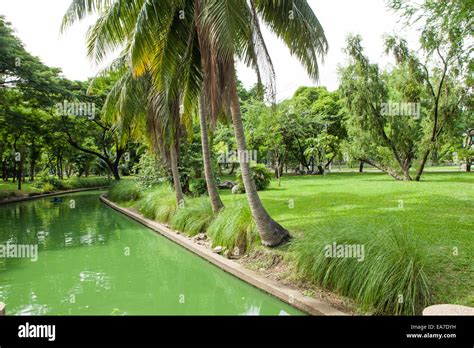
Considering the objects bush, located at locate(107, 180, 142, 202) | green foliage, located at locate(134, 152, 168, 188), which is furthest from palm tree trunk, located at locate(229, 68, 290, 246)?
bush, located at locate(107, 180, 142, 202)

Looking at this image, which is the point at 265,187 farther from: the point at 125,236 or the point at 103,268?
the point at 103,268

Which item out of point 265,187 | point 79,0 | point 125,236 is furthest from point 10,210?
point 79,0

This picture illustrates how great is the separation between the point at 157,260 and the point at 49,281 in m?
2.83

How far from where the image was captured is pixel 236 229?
953 centimetres

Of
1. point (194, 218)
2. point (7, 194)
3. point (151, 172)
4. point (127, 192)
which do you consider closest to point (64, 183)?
point (7, 194)

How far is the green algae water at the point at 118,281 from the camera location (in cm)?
655

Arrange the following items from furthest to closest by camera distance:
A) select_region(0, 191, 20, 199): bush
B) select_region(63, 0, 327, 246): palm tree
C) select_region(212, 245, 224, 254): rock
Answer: select_region(0, 191, 20, 199): bush, select_region(212, 245, 224, 254): rock, select_region(63, 0, 327, 246): palm tree

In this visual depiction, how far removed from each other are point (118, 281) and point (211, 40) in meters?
5.74

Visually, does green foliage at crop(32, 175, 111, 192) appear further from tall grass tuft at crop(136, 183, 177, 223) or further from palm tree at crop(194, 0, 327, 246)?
palm tree at crop(194, 0, 327, 246)

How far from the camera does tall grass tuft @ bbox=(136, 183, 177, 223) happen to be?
14836 millimetres

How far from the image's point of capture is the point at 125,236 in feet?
44.6

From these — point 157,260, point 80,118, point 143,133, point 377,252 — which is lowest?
point 157,260

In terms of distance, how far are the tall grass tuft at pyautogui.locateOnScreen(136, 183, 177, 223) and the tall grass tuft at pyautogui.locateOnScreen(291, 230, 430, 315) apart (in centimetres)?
902

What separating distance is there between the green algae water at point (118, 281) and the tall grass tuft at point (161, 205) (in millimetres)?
1065
